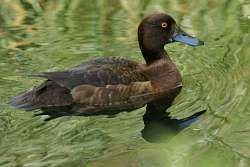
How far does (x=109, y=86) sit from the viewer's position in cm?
817

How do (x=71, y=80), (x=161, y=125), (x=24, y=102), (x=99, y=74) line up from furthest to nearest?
(x=99, y=74) < (x=71, y=80) < (x=24, y=102) < (x=161, y=125)

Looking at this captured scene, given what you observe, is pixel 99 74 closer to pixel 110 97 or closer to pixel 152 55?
pixel 110 97

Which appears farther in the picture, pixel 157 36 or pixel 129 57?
pixel 129 57

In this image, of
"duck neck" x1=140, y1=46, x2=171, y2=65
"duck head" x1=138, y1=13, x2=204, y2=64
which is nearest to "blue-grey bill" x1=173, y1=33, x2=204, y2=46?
"duck head" x1=138, y1=13, x2=204, y2=64

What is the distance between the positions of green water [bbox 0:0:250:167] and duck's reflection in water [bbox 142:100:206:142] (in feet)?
0.21

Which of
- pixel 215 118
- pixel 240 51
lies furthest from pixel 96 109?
pixel 240 51

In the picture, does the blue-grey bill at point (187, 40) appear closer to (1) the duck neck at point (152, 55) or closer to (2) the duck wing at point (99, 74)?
(1) the duck neck at point (152, 55)

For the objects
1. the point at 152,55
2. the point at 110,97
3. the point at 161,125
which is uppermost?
the point at 152,55

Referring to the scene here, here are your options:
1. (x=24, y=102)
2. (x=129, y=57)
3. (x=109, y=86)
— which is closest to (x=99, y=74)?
(x=109, y=86)

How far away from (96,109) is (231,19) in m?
2.97

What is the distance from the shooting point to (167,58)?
8828 millimetres

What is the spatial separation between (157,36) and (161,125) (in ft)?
5.23

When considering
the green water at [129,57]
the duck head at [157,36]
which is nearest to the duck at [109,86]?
the duck head at [157,36]

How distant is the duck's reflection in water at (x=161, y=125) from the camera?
7000mm
